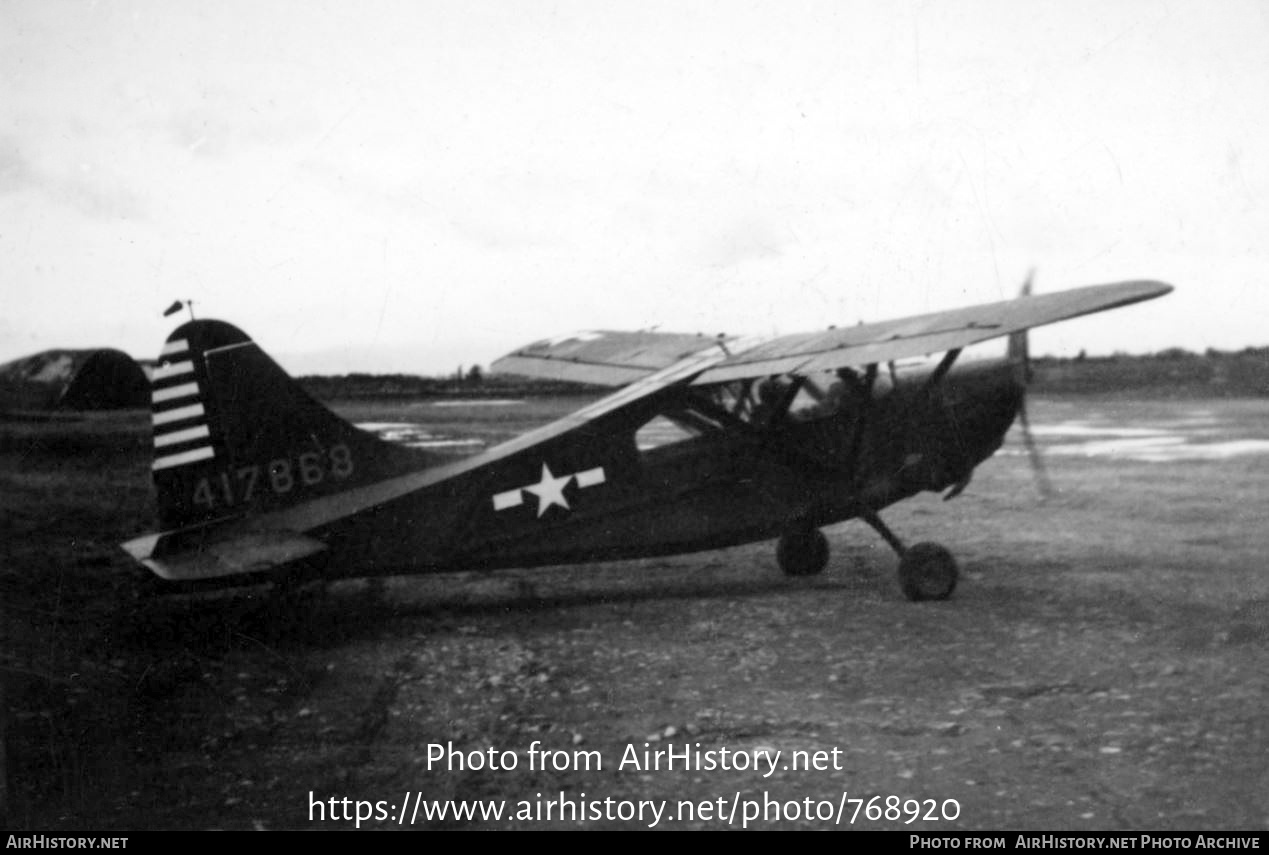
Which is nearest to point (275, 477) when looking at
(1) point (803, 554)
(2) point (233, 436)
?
(2) point (233, 436)

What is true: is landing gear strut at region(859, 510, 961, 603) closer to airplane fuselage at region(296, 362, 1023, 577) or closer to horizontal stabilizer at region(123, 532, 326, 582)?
airplane fuselage at region(296, 362, 1023, 577)

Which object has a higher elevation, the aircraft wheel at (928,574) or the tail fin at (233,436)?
the tail fin at (233,436)

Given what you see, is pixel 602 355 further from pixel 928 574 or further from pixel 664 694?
pixel 664 694

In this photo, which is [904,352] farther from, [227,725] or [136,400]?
[136,400]

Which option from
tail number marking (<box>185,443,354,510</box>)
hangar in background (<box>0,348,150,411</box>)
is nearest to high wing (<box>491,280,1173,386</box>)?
tail number marking (<box>185,443,354,510</box>)

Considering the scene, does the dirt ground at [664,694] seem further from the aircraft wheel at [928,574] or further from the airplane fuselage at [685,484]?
the airplane fuselage at [685,484]

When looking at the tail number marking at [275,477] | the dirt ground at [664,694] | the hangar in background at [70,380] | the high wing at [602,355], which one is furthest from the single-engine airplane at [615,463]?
the hangar in background at [70,380]
